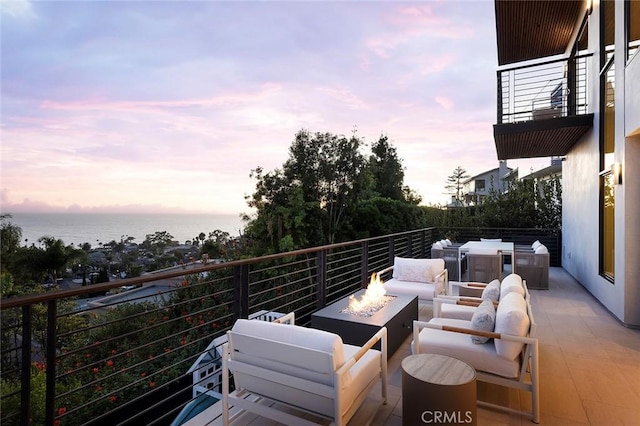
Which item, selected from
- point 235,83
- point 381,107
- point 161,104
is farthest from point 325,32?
point 161,104

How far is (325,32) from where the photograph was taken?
297 inches

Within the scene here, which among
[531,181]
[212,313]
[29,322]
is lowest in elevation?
[212,313]

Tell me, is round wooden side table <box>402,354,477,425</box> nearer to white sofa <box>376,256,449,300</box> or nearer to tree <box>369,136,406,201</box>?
white sofa <box>376,256,449,300</box>

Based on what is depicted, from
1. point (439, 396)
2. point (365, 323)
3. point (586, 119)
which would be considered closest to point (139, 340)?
point (365, 323)

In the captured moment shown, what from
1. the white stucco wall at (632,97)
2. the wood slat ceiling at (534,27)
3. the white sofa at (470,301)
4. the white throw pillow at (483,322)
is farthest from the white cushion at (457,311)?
the wood slat ceiling at (534,27)

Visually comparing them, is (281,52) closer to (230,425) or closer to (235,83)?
(235,83)

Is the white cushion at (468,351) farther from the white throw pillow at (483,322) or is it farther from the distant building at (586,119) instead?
the distant building at (586,119)

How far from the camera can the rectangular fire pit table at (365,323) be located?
3.33 metres

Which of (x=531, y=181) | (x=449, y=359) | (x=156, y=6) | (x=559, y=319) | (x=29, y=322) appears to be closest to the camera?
(x=29, y=322)

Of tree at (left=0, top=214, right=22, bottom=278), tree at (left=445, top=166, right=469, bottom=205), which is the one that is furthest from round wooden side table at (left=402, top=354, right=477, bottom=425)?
tree at (left=445, top=166, right=469, bottom=205)

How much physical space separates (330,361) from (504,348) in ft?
4.77

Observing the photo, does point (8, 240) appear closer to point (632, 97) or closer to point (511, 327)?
point (511, 327)

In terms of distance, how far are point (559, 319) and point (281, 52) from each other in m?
7.48

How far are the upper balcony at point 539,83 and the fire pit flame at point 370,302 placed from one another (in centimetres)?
471
